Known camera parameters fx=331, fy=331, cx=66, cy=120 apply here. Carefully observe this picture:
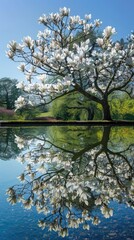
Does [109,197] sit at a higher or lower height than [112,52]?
lower

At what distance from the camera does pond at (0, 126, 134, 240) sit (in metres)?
3.01

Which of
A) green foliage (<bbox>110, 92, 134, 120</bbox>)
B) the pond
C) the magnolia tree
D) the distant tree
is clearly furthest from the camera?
the distant tree

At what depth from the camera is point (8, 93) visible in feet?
163

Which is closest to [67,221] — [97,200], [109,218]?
[109,218]

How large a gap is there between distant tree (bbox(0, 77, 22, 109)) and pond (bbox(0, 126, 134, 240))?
42331 mm

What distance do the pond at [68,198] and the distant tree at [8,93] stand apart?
4233 cm

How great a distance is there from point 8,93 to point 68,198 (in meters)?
46.7

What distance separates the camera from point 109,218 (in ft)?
11.0

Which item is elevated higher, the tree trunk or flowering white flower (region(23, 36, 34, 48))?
flowering white flower (region(23, 36, 34, 48))

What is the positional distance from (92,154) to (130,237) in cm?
460

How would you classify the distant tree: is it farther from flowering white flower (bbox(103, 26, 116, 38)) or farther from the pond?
the pond

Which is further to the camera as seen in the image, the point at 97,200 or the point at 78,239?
the point at 97,200

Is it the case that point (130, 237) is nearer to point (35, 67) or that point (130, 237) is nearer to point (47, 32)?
point (35, 67)

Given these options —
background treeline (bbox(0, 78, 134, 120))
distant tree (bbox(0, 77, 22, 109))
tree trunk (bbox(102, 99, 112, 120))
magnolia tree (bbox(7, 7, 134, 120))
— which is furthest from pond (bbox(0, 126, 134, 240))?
distant tree (bbox(0, 77, 22, 109))
